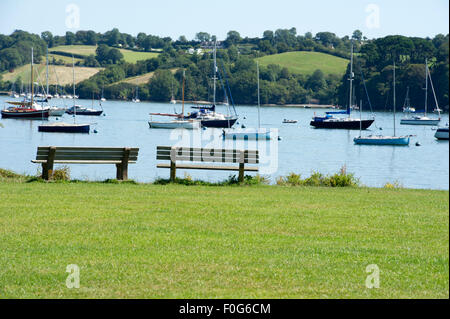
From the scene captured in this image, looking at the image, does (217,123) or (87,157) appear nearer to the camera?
(87,157)

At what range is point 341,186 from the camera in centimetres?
1730

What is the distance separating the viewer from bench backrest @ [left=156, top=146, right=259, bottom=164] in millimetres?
16422

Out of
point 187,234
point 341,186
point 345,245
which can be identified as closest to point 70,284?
point 187,234

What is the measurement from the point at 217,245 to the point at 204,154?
8.28 m

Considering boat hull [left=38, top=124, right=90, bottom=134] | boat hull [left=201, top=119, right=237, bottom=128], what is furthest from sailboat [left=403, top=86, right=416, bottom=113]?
boat hull [left=38, top=124, right=90, bottom=134]

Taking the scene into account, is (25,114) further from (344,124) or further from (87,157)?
(87,157)

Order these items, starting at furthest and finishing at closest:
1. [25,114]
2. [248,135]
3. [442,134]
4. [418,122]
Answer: [418,122]
[25,114]
[248,135]
[442,134]

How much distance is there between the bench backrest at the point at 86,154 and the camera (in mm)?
15969

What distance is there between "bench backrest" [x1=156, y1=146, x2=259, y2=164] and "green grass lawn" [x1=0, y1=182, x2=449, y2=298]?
101 inches

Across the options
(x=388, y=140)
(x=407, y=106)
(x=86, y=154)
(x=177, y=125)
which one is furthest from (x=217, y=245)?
(x=407, y=106)

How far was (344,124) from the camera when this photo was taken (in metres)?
104

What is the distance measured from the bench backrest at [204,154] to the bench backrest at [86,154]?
2.45 feet

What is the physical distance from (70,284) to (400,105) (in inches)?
5978

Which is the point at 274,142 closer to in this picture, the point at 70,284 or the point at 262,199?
the point at 262,199
